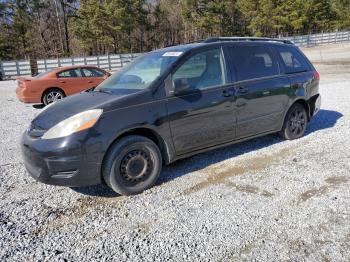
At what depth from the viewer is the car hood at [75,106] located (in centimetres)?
388

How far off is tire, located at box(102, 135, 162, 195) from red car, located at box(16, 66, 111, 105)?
7.34m

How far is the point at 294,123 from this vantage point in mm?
5984

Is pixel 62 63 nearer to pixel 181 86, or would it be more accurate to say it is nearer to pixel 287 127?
pixel 287 127

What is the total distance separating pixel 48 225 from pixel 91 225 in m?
0.45

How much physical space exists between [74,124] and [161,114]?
105cm

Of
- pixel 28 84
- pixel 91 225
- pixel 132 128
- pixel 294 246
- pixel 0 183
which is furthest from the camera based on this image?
pixel 28 84

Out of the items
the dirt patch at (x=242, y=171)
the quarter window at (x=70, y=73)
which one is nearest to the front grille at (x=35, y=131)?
the dirt patch at (x=242, y=171)

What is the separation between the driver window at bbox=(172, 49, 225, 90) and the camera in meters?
4.37

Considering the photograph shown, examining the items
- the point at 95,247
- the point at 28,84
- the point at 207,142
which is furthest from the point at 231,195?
the point at 28,84

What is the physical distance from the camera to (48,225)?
3455mm

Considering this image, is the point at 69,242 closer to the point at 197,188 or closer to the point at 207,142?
the point at 197,188

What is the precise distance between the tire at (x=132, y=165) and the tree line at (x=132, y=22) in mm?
38535

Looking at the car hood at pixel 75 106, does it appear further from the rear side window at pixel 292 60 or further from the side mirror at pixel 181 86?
the rear side window at pixel 292 60

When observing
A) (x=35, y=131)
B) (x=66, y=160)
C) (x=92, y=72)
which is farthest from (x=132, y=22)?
(x=66, y=160)
